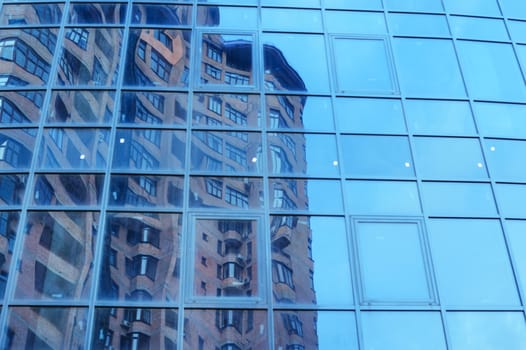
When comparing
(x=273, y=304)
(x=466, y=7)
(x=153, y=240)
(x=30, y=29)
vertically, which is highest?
(x=466, y=7)

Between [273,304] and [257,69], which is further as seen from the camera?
[257,69]

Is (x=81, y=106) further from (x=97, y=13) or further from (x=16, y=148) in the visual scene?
(x=97, y=13)

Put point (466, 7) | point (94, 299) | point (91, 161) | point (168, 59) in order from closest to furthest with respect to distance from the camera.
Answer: point (94, 299) < point (91, 161) < point (168, 59) < point (466, 7)

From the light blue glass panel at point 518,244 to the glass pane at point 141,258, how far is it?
22.6ft

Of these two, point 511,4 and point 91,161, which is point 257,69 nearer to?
point 91,161

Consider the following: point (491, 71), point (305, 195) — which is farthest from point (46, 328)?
point (491, 71)

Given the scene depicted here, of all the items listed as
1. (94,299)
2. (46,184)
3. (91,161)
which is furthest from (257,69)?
(94,299)

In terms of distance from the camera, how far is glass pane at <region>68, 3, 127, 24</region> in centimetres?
1492

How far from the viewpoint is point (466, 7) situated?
1603 centimetres

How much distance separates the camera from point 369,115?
45.5ft

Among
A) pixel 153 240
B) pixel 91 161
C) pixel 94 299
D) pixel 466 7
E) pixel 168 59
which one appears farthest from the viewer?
pixel 466 7

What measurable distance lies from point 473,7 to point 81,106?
10749 mm

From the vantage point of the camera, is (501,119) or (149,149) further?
(501,119)

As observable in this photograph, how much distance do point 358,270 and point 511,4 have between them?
9.50 m
